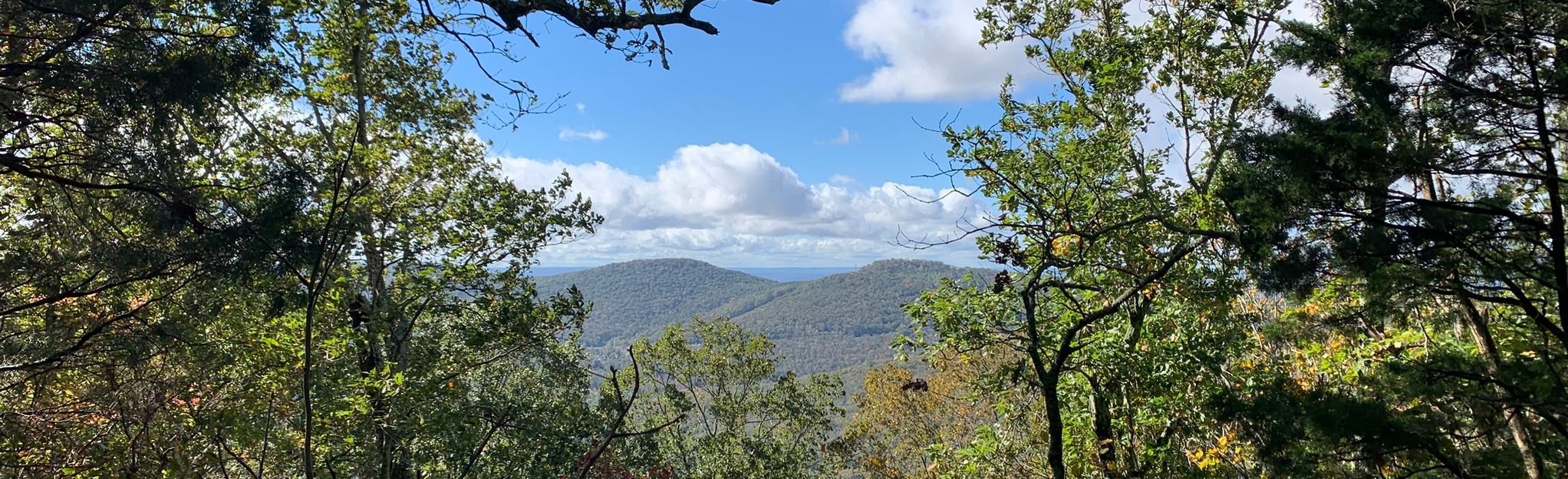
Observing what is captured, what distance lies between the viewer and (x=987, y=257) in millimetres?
6402

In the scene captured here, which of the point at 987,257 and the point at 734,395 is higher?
the point at 987,257

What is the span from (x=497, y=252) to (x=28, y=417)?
467 cm

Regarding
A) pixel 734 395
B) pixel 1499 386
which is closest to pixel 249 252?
pixel 1499 386

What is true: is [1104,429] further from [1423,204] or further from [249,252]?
[249,252]

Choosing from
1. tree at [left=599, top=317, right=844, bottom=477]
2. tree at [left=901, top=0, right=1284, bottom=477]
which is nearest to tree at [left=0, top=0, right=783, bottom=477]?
tree at [left=901, top=0, right=1284, bottom=477]

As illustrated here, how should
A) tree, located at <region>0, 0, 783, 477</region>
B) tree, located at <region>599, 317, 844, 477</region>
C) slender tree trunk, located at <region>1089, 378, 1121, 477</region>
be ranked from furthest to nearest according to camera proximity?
tree, located at <region>599, 317, 844, 477</region>, slender tree trunk, located at <region>1089, 378, 1121, 477</region>, tree, located at <region>0, 0, 783, 477</region>

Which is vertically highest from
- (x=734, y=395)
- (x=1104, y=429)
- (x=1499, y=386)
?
(x=1499, y=386)

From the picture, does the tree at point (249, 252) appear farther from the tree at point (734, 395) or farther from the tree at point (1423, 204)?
the tree at point (734, 395)

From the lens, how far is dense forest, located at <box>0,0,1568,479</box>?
4113 mm

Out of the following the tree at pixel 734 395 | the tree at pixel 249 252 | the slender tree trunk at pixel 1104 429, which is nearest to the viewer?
the tree at pixel 249 252

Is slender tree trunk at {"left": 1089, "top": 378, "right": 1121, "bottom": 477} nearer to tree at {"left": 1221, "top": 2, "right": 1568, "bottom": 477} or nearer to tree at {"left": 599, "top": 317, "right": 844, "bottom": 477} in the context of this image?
tree at {"left": 1221, "top": 2, "right": 1568, "bottom": 477}

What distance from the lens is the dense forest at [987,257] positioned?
4.11 metres

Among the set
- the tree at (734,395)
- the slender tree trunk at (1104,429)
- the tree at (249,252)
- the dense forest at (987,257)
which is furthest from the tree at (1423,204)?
the tree at (734,395)

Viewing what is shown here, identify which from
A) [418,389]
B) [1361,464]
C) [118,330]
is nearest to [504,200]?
[418,389]
